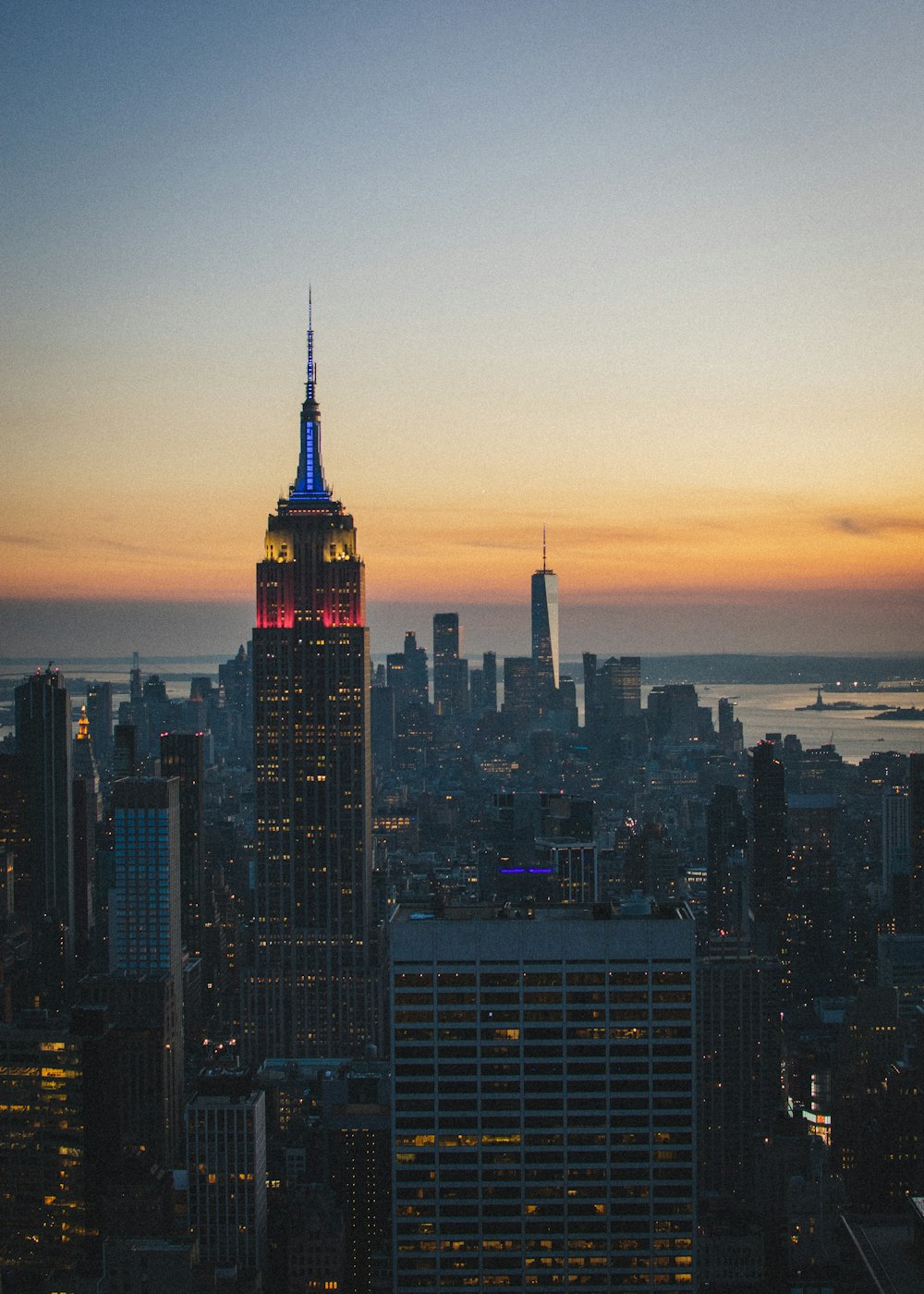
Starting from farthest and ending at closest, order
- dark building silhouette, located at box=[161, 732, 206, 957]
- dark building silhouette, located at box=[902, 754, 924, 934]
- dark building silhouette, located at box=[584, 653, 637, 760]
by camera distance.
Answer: dark building silhouette, located at box=[584, 653, 637, 760]
dark building silhouette, located at box=[161, 732, 206, 957]
dark building silhouette, located at box=[902, 754, 924, 934]

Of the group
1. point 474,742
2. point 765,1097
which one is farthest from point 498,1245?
point 474,742

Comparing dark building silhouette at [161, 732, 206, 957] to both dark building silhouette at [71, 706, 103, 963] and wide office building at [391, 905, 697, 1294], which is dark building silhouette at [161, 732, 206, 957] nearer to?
dark building silhouette at [71, 706, 103, 963]

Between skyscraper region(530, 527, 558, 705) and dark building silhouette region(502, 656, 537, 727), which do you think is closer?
skyscraper region(530, 527, 558, 705)

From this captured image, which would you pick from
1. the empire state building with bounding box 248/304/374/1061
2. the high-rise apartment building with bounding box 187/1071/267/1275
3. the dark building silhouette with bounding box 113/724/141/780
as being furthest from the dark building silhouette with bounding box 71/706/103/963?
the high-rise apartment building with bounding box 187/1071/267/1275

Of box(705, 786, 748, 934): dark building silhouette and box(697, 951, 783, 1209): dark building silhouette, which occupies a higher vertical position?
box(705, 786, 748, 934): dark building silhouette

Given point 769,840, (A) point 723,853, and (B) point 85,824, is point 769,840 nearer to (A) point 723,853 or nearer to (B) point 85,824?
(A) point 723,853

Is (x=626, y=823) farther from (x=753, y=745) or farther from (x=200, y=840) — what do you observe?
(x=200, y=840)

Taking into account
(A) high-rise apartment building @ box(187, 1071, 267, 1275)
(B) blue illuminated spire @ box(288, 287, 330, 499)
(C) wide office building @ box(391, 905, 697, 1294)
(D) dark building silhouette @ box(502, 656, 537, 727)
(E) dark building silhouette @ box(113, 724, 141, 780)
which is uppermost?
(B) blue illuminated spire @ box(288, 287, 330, 499)
